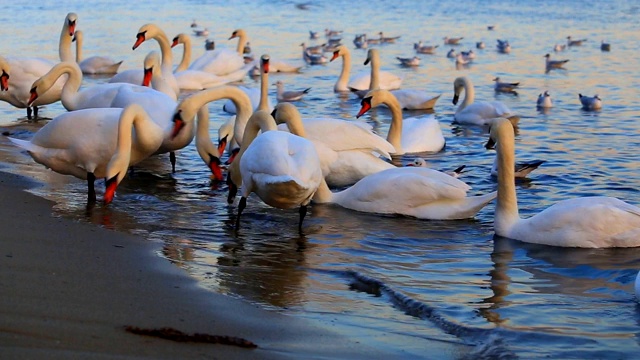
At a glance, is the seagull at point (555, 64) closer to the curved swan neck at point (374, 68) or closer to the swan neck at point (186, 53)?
the curved swan neck at point (374, 68)

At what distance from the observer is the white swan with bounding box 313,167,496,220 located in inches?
313

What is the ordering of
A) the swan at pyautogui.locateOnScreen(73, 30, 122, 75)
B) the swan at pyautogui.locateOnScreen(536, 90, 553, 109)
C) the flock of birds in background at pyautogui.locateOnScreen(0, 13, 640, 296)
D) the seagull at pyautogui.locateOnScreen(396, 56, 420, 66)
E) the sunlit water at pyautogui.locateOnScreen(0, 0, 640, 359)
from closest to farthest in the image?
the sunlit water at pyautogui.locateOnScreen(0, 0, 640, 359) < the flock of birds in background at pyautogui.locateOnScreen(0, 13, 640, 296) < the swan at pyautogui.locateOnScreen(536, 90, 553, 109) < the swan at pyautogui.locateOnScreen(73, 30, 122, 75) < the seagull at pyautogui.locateOnScreen(396, 56, 420, 66)

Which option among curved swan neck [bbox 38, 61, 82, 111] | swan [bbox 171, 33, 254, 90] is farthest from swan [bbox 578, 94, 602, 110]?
curved swan neck [bbox 38, 61, 82, 111]

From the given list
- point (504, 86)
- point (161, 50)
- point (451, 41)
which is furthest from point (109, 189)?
point (451, 41)

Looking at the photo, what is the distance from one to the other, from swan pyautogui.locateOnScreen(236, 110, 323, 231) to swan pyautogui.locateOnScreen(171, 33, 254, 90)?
9.49m

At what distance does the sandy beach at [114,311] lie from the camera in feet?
12.7

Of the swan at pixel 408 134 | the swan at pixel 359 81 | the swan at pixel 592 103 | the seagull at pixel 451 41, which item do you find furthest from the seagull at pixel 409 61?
the swan at pixel 408 134

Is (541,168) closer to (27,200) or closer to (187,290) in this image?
(27,200)

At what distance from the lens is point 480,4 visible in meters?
33.2

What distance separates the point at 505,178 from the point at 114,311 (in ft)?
13.3

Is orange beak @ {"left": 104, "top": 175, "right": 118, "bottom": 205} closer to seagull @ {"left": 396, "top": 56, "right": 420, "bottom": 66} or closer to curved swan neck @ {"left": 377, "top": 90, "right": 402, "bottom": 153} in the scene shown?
curved swan neck @ {"left": 377, "top": 90, "right": 402, "bottom": 153}

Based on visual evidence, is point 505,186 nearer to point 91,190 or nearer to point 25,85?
point 91,190

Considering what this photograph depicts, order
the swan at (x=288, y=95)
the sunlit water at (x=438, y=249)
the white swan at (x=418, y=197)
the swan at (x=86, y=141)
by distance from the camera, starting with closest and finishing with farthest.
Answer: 1. the sunlit water at (x=438, y=249)
2. the white swan at (x=418, y=197)
3. the swan at (x=86, y=141)
4. the swan at (x=288, y=95)

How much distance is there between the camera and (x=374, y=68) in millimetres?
16766
